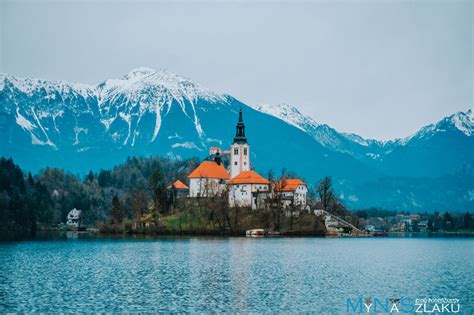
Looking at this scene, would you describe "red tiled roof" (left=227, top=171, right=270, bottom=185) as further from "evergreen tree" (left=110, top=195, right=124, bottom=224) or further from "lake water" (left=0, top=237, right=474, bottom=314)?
"lake water" (left=0, top=237, right=474, bottom=314)

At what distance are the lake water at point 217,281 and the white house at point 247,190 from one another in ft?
209

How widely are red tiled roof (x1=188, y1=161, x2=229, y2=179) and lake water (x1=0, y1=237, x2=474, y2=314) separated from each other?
76.4 metres

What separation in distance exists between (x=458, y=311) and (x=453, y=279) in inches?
726

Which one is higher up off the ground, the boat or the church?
the church

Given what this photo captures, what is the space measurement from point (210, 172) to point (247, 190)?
1412 cm

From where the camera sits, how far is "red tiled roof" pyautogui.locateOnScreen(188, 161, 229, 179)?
541ft

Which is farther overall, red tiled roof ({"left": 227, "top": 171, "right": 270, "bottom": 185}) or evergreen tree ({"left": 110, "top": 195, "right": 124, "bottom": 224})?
evergreen tree ({"left": 110, "top": 195, "right": 124, "bottom": 224})

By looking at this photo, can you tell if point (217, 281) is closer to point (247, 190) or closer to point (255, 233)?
point (255, 233)

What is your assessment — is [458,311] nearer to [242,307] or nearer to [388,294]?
[388,294]

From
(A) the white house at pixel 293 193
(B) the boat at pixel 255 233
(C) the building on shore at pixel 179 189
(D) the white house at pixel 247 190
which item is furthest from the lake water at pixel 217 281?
(C) the building on shore at pixel 179 189

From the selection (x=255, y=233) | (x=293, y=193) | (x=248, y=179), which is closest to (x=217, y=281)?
(x=255, y=233)

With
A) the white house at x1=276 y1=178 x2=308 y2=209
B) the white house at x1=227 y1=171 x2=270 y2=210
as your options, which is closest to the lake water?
the white house at x1=276 y1=178 x2=308 y2=209

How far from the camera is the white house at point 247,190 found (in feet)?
502

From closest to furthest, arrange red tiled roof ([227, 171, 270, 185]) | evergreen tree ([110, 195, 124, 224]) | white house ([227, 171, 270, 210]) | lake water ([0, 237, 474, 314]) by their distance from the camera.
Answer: lake water ([0, 237, 474, 314])
white house ([227, 171, 270, 210])
red tiled roof ([227, 171, 270, 185])
evergreen tree ([110, 195, 124, 224])
